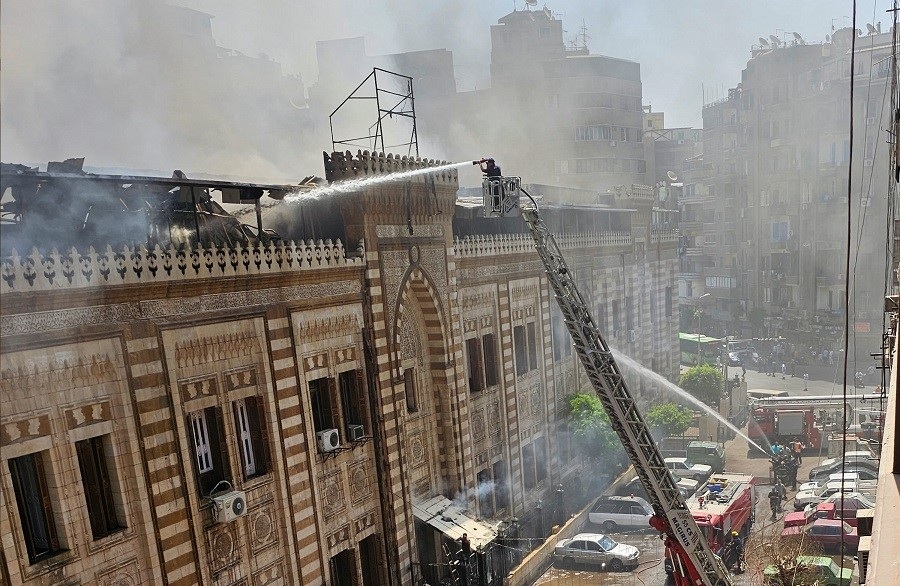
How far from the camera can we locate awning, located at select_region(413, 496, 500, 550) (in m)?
14.6

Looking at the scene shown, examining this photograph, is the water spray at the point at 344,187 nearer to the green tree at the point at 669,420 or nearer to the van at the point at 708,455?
the green tree at the point at 669,420

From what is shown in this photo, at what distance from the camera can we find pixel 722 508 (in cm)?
1730

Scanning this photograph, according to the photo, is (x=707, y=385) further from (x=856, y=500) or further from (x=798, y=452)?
(x=856, y=500)

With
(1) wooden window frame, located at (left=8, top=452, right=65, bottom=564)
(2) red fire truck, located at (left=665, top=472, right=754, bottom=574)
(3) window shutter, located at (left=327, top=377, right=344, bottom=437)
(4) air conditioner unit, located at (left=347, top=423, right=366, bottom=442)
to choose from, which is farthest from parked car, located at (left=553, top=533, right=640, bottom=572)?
(1) wooden window frame, located at (left=8, top=452, right=65, bottom=564)

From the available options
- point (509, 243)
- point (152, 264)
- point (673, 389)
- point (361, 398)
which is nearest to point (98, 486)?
point (152, 264)

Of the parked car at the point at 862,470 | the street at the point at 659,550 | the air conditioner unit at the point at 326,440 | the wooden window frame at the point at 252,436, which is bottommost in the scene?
the street at the point at 659,550

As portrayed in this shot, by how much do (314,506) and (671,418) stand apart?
15.7 metres

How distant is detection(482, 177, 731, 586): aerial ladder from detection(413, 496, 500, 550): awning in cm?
476

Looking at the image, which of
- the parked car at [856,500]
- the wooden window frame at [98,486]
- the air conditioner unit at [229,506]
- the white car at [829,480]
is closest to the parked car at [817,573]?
the parked car at [856,500]

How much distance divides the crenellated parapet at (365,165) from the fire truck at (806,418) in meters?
16.4

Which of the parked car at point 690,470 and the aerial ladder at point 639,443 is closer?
the aerial ladder at point 639,443

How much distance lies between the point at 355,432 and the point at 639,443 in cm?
524

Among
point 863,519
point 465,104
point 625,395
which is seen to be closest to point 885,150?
point 465,104

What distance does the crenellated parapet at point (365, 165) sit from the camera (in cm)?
1330
